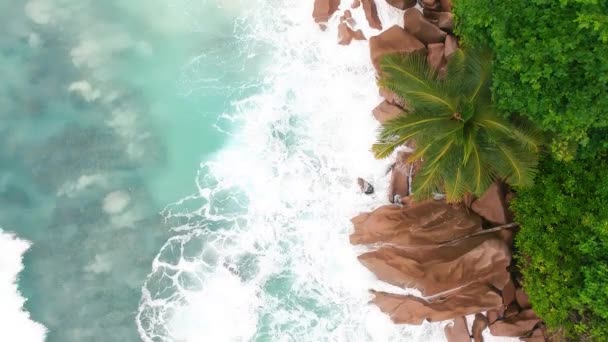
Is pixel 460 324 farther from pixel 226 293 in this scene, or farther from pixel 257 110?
pixel 257 110

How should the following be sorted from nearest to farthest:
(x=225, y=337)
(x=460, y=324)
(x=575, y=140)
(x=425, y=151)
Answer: (x=575, y=140)
(x=425, y=151)
(x=460, y=324)
(x=225, y=337)

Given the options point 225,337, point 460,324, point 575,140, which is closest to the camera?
point 575,140

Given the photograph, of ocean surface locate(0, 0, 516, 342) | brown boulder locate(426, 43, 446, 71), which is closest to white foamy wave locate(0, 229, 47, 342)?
ocean surface locate(0, 0, 516, 342)

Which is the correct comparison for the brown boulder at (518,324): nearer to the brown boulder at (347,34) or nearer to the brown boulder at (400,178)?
the brown boulder at (400,178)

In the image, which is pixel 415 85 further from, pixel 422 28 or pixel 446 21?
pixel 422 28

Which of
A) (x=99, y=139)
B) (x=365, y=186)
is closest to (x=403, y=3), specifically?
(x=365, y=186)

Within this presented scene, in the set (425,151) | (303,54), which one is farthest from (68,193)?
(425,151)

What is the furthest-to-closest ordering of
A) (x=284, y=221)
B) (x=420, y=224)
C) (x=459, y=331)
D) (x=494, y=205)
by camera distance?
(x=284, y=221)
(x=420, y=224)
(x=459, y=331)
(x=494, y=205)
